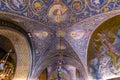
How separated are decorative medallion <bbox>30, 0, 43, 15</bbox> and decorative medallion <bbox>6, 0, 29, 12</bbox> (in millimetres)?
363

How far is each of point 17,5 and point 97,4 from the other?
4.02 m

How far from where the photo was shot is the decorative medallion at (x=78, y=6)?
9.69 meters

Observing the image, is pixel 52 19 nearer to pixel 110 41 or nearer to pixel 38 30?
pixel 38 30

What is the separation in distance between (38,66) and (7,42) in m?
2.28

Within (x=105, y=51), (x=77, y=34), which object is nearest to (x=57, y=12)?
(x=77, y=34)

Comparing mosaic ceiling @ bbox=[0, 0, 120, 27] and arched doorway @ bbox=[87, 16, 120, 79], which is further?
arched doorway @ bbox=[87, 16, 120, 79]

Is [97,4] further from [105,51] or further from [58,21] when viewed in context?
[105,51]

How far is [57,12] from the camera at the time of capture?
10117 mm

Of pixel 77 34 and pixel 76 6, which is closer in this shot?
pixel 76 6

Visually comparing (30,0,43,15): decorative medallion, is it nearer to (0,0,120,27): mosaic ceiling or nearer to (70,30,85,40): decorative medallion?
(0,0,120,27): mosaic ceiling

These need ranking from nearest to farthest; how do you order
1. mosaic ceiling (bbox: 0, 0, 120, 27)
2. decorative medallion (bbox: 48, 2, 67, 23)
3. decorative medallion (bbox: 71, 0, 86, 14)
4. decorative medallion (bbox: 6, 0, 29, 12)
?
decorative medallion (bbox: 6, 0, 29, 12)
mosaic ceiling (bbox: 0, 0, 120, 27)
decorative medallion (bbox: 71, 0, 86, 14)
decorative medallion (bbox: 48, 2, 67, 23)

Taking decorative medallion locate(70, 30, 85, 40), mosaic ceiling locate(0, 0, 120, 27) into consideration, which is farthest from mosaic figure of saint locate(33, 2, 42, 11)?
decorative medallion locate(70, 30, 85, 40)

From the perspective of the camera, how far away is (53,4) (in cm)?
979

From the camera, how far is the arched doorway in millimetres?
9766
